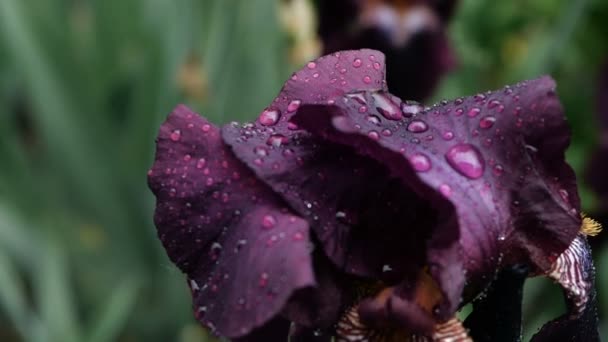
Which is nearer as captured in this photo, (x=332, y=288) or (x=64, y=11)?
(x=332, y=288)

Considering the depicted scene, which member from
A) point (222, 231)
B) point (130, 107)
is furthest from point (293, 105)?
point (130, 107)

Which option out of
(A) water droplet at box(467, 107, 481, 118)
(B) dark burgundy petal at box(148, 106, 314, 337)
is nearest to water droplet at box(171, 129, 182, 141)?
(B) dark burgundy petal at box(148, 106, 314, 337)

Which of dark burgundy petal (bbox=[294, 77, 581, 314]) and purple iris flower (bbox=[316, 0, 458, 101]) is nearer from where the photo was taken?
dark burgundy petal (bbox=[294, 77, 581, 314])

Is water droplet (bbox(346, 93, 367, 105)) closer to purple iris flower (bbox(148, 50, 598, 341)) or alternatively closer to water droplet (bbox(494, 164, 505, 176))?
purple iris flower (bbox(148, 50, 598, 341))

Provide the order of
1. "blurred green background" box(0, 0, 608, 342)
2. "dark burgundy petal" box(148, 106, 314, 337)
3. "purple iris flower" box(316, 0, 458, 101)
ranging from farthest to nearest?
"blurred green background" box(0, 0, 608, 342), "purple iris flower" box(316, 0, 458, 101), "dark burgundy petal" box(148, 106, 314, 337)

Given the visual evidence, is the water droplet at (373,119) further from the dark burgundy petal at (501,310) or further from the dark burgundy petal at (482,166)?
the dark burgundy petal at (501,310)

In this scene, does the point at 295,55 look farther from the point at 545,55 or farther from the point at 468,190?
the point at 468,190

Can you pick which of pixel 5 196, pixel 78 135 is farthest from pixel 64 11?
pixel 5 196
